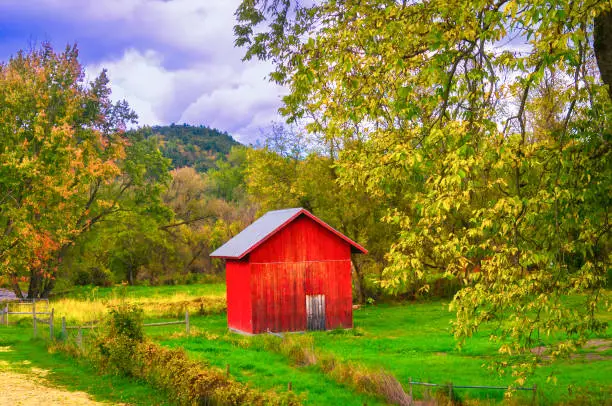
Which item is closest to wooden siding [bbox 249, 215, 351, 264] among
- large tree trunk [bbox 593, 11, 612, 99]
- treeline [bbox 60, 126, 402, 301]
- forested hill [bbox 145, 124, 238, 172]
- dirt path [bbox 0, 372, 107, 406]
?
treeline [bbox 60, 126, 402, 301]

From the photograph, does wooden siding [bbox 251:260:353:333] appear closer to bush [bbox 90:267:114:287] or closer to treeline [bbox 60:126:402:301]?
treeline [bbox 60:126:402:301]

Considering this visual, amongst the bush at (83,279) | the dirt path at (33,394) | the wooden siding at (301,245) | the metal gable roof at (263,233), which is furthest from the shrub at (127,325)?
the bush at (83,279)

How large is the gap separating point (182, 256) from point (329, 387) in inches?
2095

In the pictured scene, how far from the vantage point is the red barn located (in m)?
31.0

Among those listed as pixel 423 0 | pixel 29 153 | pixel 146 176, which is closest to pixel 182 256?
pixel 146 176

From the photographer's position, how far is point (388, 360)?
72.0 feet

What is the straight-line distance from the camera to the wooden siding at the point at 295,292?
102ft

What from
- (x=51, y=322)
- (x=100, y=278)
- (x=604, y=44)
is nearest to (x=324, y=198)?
(x=51, y=322)

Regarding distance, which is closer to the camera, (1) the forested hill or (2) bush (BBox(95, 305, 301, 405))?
(2) bush (BBox(95, 305, 301, 405))

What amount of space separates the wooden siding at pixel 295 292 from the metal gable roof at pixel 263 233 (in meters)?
0.94

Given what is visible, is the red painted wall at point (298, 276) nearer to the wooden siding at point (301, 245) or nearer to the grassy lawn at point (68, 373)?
the wooden siding at point (301, 245)

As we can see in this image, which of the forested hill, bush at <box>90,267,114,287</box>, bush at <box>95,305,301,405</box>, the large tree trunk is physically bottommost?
bush at <box>95,305,301,405</box>

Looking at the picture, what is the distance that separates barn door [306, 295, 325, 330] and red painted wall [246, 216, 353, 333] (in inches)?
7.9

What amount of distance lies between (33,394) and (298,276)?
16325 mm
